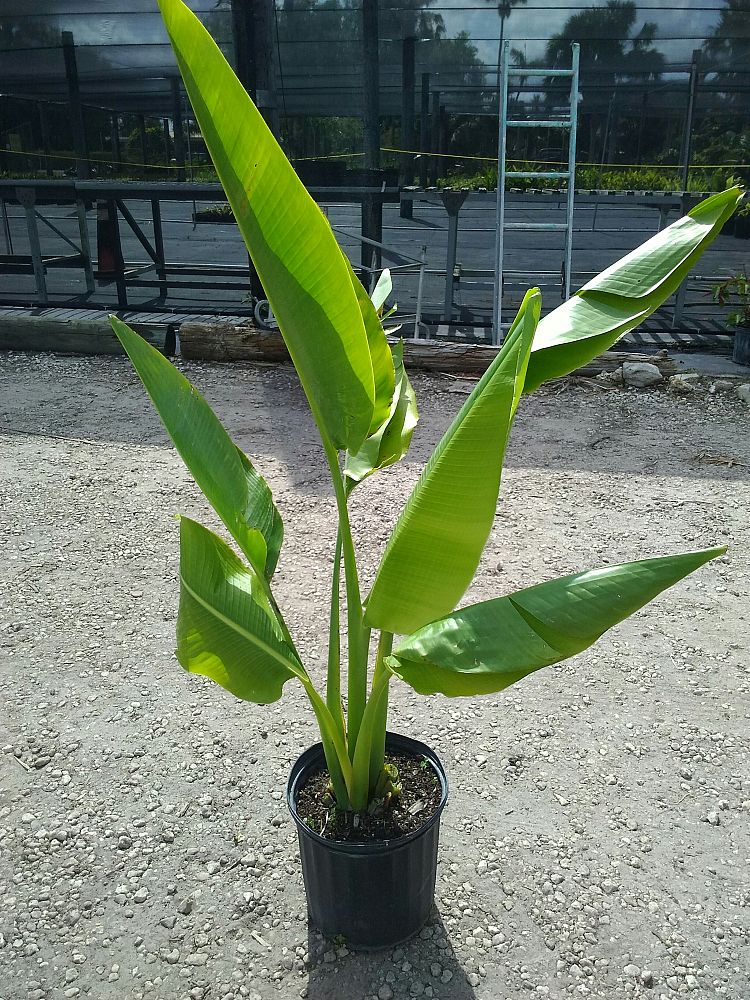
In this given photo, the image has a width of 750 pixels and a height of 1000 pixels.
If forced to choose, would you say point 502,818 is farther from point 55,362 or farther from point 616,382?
point 55,362

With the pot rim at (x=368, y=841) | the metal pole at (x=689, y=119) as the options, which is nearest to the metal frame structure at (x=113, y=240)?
the metal pole at (x=689, y=119)

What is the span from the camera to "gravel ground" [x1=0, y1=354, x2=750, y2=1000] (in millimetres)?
1817

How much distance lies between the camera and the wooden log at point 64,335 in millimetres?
6465

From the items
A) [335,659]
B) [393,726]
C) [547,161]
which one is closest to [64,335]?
[547,161]

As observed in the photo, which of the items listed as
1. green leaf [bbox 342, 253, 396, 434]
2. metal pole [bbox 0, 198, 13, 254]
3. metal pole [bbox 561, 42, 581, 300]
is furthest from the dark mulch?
metal pole [bbox 0, 198, 13, 254]

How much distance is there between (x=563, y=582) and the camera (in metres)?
1.33

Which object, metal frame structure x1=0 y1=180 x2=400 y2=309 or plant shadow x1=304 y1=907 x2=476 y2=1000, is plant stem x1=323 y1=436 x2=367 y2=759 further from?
metal frame structure x1=0 y1=180 x2=400 y2=309

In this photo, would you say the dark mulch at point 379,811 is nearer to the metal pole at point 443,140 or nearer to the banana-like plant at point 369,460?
the banana-like plant at point 369,460

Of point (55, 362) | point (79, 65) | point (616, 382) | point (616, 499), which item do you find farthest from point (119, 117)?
point (616, 499)

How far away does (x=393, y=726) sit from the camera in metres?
2.55

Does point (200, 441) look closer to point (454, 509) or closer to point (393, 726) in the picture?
point (454, 509)

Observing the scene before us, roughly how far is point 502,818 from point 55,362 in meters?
5.45

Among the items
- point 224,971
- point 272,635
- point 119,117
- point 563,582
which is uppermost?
point 119,117

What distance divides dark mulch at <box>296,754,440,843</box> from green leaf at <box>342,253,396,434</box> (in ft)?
2.84
